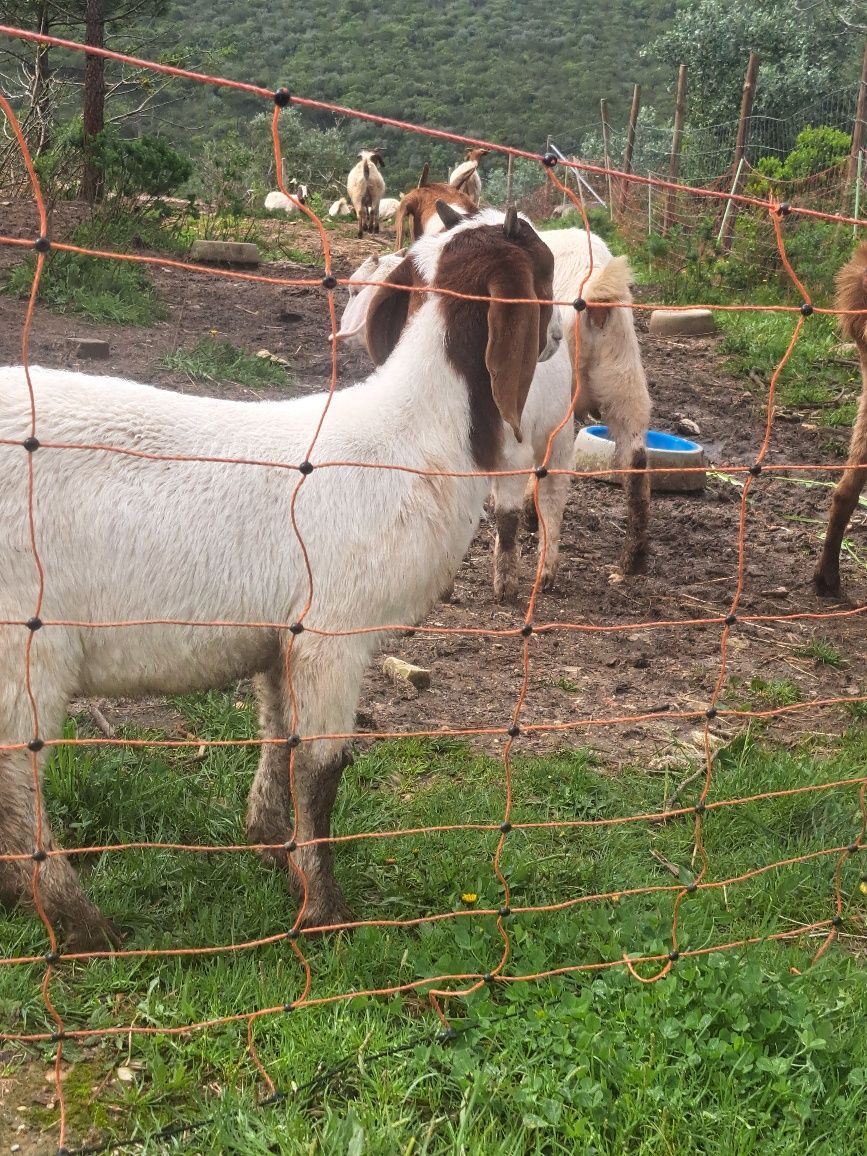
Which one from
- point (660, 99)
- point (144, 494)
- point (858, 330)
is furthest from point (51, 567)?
point (660, 99)

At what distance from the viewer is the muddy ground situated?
443cm

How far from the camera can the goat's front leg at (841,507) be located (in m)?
5.33

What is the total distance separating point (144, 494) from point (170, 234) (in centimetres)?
867

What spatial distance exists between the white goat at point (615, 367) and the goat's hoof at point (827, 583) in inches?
32.7

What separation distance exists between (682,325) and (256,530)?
8.29 m

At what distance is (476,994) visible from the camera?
9.06 feet

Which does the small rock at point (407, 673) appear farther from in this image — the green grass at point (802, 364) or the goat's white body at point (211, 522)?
the green grass at point (802, 364)

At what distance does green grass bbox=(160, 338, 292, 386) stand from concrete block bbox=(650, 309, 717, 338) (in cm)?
409

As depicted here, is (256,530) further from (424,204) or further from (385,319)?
(424,204)

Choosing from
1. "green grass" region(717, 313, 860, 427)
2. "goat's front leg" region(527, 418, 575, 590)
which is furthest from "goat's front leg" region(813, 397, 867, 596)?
"green grass" region(717, 313, 860, 427)

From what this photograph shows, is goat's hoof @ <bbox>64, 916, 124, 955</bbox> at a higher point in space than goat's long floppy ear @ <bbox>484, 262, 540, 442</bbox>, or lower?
lower

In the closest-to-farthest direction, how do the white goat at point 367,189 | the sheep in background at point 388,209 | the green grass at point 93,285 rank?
the green grass at point 93,285 < the white goat at point 367,189 < the sheep in background at point 388,209

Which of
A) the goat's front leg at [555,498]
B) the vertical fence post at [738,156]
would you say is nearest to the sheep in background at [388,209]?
the vertical fence post at [738,156]

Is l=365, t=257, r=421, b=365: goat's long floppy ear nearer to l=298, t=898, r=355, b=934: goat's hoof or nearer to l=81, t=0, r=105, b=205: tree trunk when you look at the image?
l=298, t=898, r=355, b=934: goat's hoof
